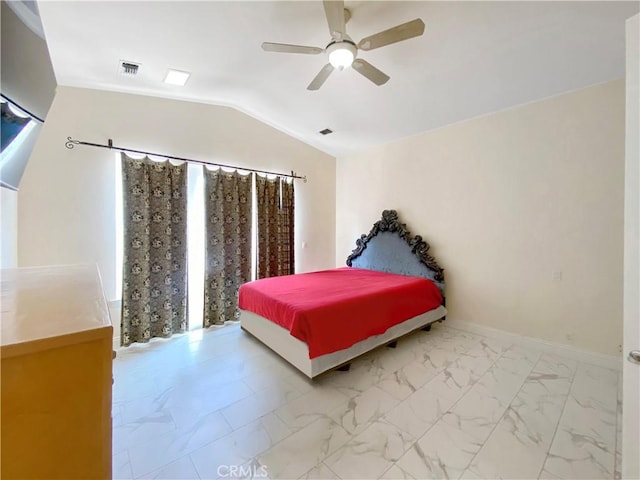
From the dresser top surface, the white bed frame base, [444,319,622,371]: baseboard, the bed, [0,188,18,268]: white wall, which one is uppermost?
[0,188,18,268]: white wall

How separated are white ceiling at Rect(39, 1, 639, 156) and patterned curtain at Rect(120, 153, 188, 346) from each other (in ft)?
3.32

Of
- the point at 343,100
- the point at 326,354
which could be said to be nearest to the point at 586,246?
the point at 326,354

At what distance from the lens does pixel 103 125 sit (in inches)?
115

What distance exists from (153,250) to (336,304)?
7.55 feet

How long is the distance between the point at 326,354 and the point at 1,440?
202 centimetres

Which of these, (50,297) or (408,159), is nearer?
(50,297)

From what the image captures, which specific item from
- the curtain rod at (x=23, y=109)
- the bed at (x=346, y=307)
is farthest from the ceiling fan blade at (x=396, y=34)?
the bed at (x=346, y=307)

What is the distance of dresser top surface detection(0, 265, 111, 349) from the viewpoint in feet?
1.92

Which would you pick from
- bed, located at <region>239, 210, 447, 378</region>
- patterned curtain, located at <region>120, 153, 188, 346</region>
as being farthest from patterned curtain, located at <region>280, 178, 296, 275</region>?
patterned curtain, located at <region>120, 153, 188, 346</region>

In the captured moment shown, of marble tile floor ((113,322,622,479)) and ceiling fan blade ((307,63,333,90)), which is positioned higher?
ceiling fan blade ((307,63,333,90))

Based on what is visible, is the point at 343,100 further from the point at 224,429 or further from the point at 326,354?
the point at 224,429

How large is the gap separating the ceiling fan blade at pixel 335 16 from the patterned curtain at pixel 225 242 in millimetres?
2444

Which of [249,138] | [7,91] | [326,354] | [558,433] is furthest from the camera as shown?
[249,138]

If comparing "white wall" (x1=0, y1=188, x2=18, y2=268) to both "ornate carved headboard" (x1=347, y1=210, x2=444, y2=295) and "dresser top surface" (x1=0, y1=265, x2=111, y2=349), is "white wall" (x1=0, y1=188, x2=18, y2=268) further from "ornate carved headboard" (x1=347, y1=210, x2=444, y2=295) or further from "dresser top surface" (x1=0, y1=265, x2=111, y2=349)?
"ornate carved headboard" (x1=347, y1=210, x2=444, y2=295)
